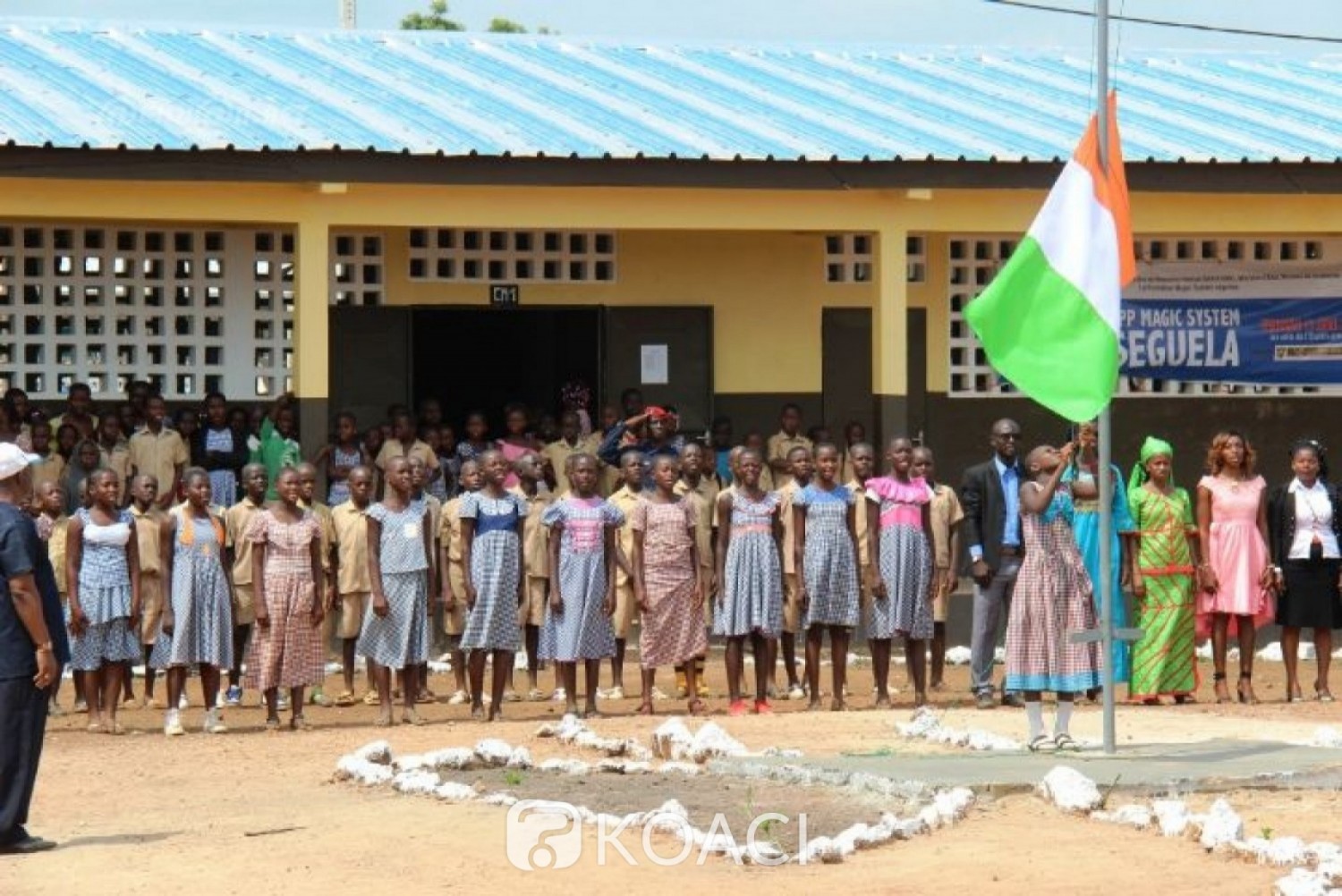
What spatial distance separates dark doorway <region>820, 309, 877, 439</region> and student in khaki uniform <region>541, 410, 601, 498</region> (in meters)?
2.89

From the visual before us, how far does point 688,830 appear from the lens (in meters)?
10.6

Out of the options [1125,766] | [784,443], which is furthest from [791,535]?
[1125,766]

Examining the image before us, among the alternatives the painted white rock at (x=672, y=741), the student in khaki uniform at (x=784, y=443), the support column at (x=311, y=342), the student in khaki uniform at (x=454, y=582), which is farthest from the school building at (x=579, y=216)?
the painted white rock at (x=672, y=741)

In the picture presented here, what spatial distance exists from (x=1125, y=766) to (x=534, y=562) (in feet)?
17.7

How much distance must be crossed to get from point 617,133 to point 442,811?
8897 millimetres

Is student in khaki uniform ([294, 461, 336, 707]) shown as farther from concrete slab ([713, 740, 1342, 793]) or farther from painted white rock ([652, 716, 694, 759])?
concrete slab ([713, 740, 1342, 793])

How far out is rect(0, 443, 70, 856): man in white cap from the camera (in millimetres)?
10758

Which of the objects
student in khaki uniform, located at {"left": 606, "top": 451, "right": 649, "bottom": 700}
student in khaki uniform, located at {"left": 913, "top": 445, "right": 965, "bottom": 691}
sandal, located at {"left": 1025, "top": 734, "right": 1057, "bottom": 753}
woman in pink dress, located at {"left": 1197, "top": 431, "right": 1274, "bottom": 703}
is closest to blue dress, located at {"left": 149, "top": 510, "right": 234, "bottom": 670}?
student in khaki uniform, located at {"left": 606, "top": 451, "right": 649, "bottom": 700}

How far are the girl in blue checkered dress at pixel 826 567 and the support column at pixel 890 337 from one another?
350cm

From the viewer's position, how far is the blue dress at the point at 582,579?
15.5 metres

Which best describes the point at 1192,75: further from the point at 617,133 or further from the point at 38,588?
the point at 38,588

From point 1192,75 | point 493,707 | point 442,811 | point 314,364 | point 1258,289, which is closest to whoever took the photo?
point 442,811

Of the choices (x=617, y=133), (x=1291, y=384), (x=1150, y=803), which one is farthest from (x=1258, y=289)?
(x=1150, y=803)

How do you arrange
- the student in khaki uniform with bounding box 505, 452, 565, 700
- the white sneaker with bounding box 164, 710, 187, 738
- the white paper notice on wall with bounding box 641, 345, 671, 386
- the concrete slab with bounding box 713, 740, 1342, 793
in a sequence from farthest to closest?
the white paper notice on wall with bounding box 641, 345, 671, 386, the student in khaki uniform with bounding box 505, 452, 565, 700, the white sneaker with bounding box 164, 710, 187, 738, the concrete slab with bounding box 713, 740, 1342, 793
